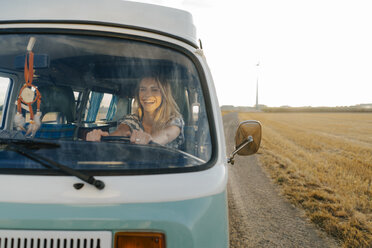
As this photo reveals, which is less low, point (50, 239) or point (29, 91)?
point (29, 91)

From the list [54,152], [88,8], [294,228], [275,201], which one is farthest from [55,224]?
[275,201]

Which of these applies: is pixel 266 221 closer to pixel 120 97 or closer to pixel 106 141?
pixel 120 97

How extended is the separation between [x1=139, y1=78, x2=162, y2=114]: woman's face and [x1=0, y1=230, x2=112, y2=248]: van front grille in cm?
86

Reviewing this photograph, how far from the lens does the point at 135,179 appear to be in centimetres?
140

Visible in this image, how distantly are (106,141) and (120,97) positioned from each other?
17.7 inches

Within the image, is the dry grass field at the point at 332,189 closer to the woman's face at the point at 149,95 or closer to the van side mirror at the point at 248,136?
the van side mirror at the point at 248,136

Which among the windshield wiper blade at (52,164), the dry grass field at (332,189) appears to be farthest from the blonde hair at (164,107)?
the dry grass field at (332,189)

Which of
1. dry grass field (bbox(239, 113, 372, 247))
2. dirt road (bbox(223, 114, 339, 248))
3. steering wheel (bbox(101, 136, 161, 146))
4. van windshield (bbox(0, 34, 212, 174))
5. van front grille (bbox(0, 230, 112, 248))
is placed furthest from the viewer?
dry grass field (bbox(239, 113, 372, 247))

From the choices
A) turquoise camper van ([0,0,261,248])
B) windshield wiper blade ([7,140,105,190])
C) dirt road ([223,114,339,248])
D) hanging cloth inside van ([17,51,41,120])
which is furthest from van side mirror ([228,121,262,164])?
dirt road ([223,114,339,248])

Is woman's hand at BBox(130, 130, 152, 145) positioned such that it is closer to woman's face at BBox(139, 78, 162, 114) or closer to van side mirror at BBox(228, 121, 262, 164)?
woman's face at BBox(139, 78, 162, 114)

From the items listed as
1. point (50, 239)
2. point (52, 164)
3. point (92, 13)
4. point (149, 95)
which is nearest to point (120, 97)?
point (149, 95)

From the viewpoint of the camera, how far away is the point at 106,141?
171 cm

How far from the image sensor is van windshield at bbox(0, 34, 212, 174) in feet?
4.92

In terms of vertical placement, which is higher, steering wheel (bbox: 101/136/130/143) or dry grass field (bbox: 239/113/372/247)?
steering wheel (bbox: 101/136/130/143)
